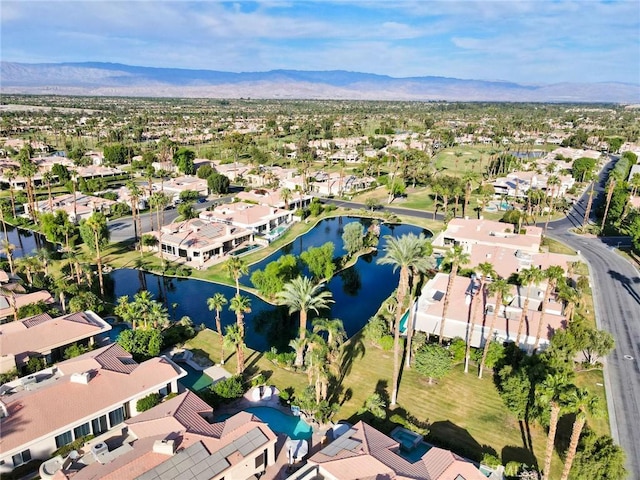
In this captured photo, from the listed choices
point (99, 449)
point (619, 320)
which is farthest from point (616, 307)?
point (99, 449)

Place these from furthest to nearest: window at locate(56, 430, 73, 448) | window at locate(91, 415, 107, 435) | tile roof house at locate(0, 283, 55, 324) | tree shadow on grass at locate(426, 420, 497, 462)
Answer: tile roof house at locate(0, 283, 55, 324), tree shadow on grass at locate(426, 420, 497, 462), window at locate(91, 415, 107, 435), window at locate(56, 430, 73, 448)

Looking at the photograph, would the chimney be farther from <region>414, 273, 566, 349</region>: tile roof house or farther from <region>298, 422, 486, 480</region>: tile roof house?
<region>414, 273, 566, 349</region>: tile roof house

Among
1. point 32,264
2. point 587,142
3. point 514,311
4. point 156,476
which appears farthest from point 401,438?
point 587,142

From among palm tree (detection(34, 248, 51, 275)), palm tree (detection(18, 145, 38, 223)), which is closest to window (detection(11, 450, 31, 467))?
palm tree (detection(34, 248, 51, 275))

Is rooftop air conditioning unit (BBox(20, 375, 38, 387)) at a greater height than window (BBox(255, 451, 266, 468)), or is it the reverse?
rooftop air conditioning unit (BBox(20, 375, 38, 387))

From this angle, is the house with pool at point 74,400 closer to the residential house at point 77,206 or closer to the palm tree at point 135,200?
the palm tree at point 135,200

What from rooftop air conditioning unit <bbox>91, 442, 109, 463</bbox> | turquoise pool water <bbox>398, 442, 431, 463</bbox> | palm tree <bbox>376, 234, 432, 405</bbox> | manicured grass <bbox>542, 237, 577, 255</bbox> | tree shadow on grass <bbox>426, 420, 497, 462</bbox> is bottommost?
tree shadow on grass <bbox>426, 420, 497, 462</bbox>
